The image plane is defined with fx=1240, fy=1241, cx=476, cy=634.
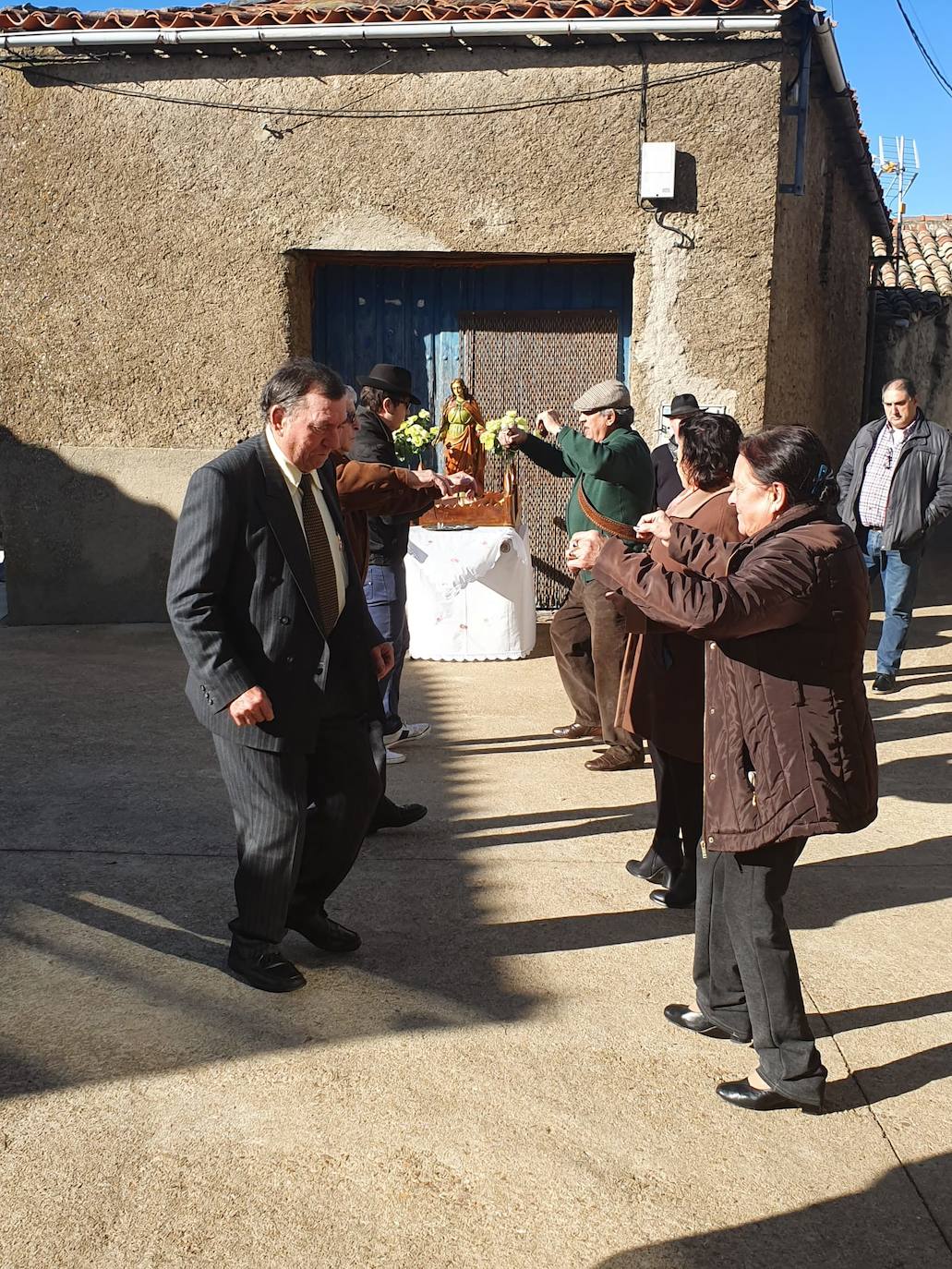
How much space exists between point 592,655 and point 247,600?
2894mm

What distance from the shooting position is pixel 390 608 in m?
5.98

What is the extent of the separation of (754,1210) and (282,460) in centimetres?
231

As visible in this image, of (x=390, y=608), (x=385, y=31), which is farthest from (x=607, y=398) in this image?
(x=385, y=31)

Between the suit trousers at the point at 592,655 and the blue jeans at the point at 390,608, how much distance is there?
81cm

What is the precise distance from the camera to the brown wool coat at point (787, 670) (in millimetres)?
2850

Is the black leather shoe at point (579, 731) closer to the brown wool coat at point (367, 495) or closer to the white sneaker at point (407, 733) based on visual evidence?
the white sneaker at point (407, 733)

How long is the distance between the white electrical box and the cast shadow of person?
13.8 ft

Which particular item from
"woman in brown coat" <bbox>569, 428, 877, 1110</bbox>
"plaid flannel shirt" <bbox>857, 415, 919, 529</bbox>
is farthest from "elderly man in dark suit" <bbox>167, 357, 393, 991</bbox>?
"plaid flannel shirt" <bbox>857, 415, 919, 529</bbox>

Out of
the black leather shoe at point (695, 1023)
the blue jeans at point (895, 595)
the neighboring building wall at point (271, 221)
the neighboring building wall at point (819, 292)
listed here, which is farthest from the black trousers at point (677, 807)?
the neighboring building wall at point (819, 292)

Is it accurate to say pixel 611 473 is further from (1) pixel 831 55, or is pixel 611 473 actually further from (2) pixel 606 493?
(1) pixel 831 55

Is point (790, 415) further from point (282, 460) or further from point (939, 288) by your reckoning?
point (939, 288)

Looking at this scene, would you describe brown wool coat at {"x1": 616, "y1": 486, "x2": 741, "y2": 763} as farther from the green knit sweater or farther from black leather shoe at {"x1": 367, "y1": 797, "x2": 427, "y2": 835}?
the green knit sweater

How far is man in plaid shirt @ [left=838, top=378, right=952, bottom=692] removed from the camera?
7566mm

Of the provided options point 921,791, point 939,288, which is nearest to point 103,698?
point 921,791
